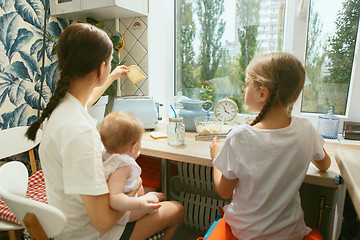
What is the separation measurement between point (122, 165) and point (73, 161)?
0.19m

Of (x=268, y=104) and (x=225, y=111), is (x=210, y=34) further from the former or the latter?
(x=268, y=104)

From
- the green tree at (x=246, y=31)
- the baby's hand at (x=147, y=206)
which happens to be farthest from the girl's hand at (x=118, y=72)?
the green tree at (x=246, y=31)

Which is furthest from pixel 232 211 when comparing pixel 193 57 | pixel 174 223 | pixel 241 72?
pixel 193 57

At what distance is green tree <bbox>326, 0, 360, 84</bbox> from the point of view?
1.47 m

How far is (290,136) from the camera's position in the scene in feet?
2.76

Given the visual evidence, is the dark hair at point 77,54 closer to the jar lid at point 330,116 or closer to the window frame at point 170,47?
the window frame at point 170,47

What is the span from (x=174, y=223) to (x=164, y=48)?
4.53 ft

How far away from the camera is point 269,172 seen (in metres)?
0.85

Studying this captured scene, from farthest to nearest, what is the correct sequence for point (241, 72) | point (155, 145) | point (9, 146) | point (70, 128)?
1. point (241, 72)
2. point (9, 146)
3. point (155, 145)
4. point (70, 128)

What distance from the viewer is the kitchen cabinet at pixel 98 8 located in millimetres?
1639

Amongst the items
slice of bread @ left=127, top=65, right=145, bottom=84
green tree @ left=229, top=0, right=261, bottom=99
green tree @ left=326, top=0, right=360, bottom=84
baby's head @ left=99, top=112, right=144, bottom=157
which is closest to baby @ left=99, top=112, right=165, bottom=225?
baby's head @ left=99, top=112, right=144, bottom=157

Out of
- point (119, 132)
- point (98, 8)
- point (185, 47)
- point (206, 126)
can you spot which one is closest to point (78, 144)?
point (119, 132)

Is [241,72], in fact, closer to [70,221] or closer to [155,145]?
[155,145]

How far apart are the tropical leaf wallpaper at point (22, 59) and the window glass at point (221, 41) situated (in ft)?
3.20
